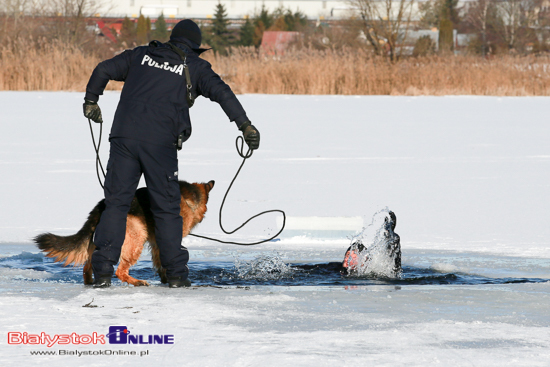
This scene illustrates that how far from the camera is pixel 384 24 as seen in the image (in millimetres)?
27625

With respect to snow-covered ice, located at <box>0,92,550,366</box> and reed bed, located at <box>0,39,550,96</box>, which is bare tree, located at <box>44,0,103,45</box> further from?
snow-covered ice, located at <box>0,92,550,366</box>

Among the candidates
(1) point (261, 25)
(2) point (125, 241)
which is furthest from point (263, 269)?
(1) point (261, 25)

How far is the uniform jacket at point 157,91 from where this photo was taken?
362cm

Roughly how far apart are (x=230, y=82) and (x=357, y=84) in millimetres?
3238

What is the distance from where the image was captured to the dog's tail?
392cm

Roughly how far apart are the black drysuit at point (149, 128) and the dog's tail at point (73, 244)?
192mm

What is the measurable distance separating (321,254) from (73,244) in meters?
1.76

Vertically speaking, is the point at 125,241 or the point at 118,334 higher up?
the point at 125,241

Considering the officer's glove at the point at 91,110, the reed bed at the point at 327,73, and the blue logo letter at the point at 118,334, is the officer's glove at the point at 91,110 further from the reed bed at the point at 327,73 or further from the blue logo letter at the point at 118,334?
the reed bed at the point at 327,73

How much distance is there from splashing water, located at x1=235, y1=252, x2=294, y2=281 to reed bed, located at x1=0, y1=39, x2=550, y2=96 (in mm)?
13556

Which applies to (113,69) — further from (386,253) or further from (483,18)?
(483,18)

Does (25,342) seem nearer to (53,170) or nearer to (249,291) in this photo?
(249,291)

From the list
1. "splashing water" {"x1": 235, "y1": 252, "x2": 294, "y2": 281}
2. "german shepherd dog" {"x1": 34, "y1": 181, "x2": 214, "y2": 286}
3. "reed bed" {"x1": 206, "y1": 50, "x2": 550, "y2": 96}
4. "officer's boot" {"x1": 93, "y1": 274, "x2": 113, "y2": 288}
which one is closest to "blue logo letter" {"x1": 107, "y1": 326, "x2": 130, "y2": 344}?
"officer's boot" {"x1": 93, "y1": 274, "x2": 113, "y2": 288}

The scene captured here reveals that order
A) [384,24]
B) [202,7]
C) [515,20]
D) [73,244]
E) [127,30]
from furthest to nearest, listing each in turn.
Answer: [202,7] < [127,30] < [515,20] < [384,24] < [73,244]
